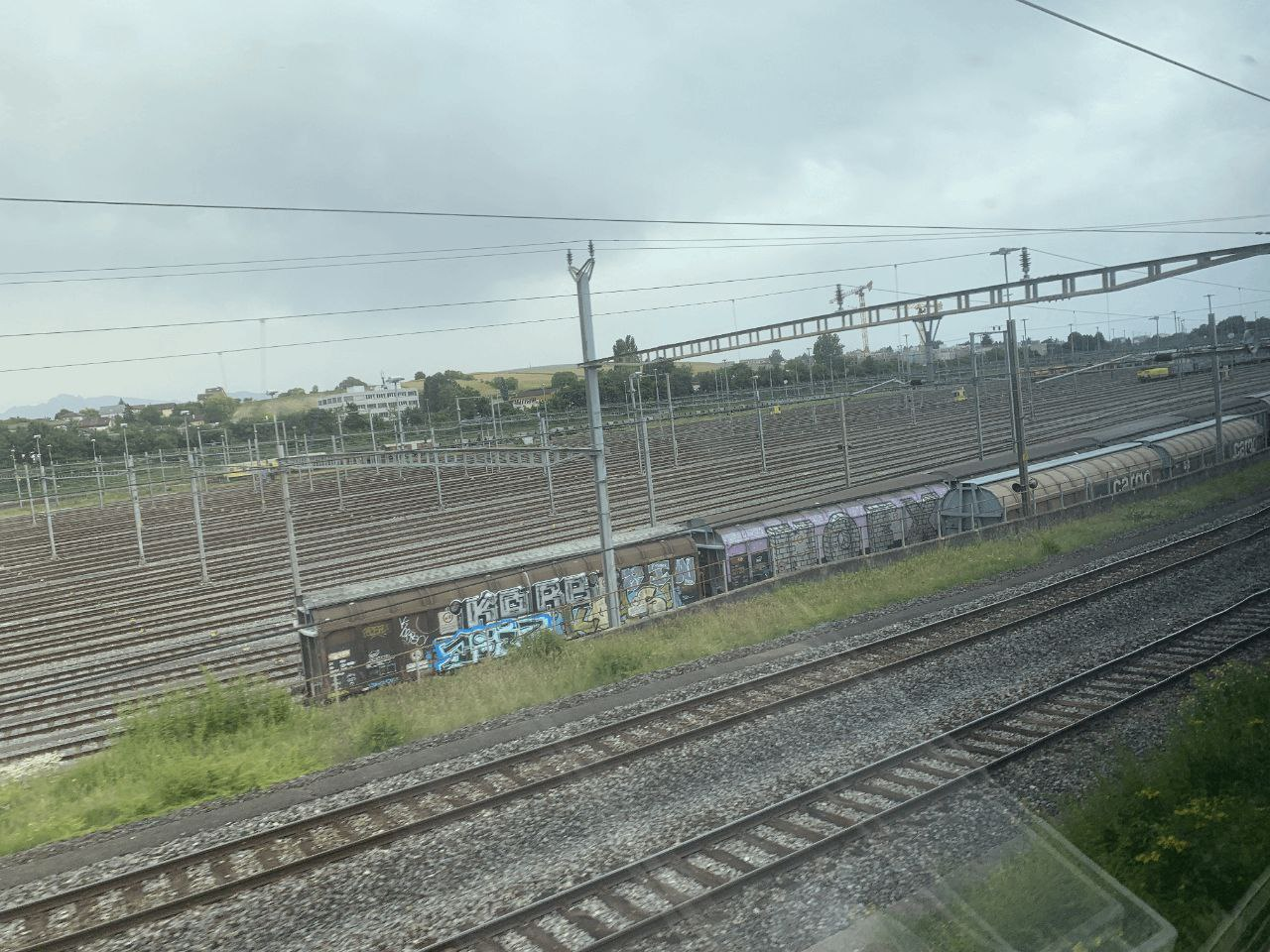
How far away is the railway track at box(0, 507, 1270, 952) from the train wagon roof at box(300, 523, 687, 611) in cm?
808

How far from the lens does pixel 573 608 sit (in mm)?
21219

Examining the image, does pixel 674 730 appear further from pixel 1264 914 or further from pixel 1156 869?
pixel 1264 914

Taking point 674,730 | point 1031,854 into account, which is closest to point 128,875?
point 674,730

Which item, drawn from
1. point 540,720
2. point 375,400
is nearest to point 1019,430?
point 540,720

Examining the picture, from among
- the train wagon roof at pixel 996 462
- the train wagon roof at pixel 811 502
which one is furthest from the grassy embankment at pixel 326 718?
the train wagon roof at pixel 996 462

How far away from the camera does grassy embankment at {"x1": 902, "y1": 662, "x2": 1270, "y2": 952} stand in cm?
531

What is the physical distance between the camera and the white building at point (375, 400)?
4144 centimetres

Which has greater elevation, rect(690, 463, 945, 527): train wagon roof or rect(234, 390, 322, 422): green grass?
rect(234, 390, 322, 422): green grass

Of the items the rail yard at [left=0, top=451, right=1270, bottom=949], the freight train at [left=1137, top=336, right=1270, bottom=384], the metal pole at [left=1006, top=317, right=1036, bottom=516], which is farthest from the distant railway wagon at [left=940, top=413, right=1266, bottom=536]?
the rail yard at [left=0, top=451, right=1270, bottom=949]

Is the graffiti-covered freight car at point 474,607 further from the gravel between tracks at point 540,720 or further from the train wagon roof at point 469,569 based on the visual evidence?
the gravel between tracks at point 540,720

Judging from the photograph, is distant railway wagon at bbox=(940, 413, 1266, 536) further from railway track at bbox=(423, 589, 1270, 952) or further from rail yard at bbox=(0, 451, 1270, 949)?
railway track at bbox=(423, 589, 1270, 952)

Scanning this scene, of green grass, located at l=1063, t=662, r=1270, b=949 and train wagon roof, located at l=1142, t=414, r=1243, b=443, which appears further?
train wagon roof, located at l=1142, t=414, r=1243, b=443

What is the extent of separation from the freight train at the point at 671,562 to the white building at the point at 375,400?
72.1 ft

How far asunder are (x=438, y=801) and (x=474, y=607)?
31.2ft
